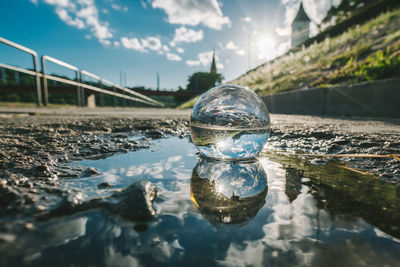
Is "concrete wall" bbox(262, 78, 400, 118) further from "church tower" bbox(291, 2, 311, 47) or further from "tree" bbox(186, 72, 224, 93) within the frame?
"church tower" bbox(291, 2, 311, 47)

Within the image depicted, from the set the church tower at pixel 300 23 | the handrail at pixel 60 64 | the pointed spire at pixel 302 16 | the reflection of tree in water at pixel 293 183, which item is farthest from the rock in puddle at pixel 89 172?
the pointed spire at pixel 302 16

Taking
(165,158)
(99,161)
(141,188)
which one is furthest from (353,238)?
(99,161)

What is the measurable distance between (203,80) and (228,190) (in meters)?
48.5

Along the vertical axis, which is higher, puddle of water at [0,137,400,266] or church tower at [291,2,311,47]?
church tower at [291,2,311,47]

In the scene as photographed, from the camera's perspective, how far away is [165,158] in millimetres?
1489

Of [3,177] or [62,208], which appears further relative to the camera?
[3,177]

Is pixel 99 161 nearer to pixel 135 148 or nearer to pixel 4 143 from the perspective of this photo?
pixel 135 148

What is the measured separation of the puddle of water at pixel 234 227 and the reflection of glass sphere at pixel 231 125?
0.27m

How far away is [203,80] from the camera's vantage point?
48.0 metres

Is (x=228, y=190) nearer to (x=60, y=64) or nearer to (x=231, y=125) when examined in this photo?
(x=231, y=125)

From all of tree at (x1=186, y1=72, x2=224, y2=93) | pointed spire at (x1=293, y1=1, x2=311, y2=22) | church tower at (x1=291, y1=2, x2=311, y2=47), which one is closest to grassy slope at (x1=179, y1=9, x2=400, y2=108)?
tree at (x1=186, y1=72, x2=224, y2=93)

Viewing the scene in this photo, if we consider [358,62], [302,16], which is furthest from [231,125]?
[302,16]

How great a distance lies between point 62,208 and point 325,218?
88 centimetres

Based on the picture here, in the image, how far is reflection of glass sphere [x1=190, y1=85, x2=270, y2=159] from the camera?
134cm
